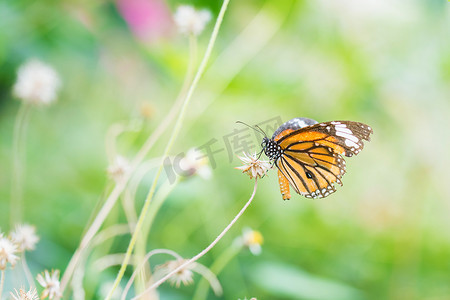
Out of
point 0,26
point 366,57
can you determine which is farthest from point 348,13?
point 0,26

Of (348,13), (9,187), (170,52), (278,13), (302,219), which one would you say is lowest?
(9,187)

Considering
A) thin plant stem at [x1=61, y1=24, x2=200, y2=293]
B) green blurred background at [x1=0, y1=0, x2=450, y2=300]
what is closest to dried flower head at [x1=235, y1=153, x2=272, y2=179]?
thin plant stem at [x1=61, y1=24, x2=200, y2=293]

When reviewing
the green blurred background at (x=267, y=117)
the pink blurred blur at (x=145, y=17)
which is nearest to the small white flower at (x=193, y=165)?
the green blurred background at (x=267, y=117)

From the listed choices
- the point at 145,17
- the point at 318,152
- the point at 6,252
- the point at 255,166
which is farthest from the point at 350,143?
the point at 145,17

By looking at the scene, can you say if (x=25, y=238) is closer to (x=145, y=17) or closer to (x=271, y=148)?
(x=271, y=148)

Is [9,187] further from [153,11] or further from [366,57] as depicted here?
[366,57]

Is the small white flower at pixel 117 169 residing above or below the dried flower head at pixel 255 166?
above

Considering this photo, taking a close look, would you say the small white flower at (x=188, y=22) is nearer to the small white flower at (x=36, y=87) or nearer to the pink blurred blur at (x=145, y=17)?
the small white flower at (x=36, y=87)
